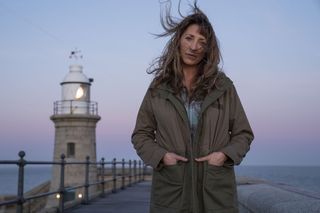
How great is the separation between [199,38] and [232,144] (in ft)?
1.56

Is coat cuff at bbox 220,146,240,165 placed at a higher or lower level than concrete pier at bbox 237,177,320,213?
higher

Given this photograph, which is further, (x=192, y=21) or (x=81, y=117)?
(x=81, y=117)

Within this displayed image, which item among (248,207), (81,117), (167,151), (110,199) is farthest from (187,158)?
(81,117)

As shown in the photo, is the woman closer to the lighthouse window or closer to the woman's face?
the woman's face

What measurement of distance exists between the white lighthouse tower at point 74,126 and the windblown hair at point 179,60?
2328 cm

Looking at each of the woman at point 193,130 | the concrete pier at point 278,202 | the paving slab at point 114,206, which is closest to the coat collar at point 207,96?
the woman at point 193,130

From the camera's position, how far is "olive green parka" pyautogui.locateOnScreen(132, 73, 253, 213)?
195 centimetres

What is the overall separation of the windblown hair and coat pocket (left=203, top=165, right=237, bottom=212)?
1.00 ft

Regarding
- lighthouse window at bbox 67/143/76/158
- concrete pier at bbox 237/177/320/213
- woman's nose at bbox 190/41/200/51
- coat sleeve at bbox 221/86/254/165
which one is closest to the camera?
coat sleeve at bbox 221/86/254/165

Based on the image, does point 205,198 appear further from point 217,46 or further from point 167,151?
point 217,46

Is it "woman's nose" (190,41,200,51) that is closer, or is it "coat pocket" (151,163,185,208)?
"coat pocket" (151,163,185,208)

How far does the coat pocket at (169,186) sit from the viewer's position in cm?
196

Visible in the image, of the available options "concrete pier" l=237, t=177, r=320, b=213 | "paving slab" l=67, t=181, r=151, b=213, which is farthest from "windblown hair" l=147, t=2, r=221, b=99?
"paving slab" l=67, t=181, r=151, b=213

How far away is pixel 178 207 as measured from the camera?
195 cm
